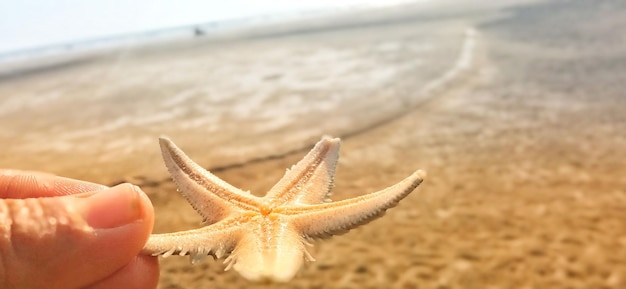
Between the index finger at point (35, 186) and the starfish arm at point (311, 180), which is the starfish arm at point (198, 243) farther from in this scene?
the index finger at point (35, 186)

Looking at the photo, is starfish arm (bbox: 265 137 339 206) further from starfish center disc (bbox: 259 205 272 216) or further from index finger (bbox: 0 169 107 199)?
index finger (bbox: 0 169 107 199)

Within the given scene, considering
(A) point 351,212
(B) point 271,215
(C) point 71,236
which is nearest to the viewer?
(C) point 71,236

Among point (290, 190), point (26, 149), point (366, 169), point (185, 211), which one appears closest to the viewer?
point (290, 190)

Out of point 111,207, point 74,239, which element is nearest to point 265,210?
point 111,207

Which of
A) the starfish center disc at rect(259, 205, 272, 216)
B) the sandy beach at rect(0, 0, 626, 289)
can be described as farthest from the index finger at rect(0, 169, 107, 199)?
the sandy beach at rect(0, 0, 626, 289)

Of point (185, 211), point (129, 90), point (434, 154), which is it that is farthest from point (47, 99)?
point (434, 154)

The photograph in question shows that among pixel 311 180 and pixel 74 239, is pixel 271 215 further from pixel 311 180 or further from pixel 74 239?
pixel 74 239

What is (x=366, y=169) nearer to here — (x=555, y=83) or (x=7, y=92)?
(x=555, y=83)

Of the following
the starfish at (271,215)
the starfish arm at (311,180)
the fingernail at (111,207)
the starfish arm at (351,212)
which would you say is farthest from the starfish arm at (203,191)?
the fingernail at (111,207)
